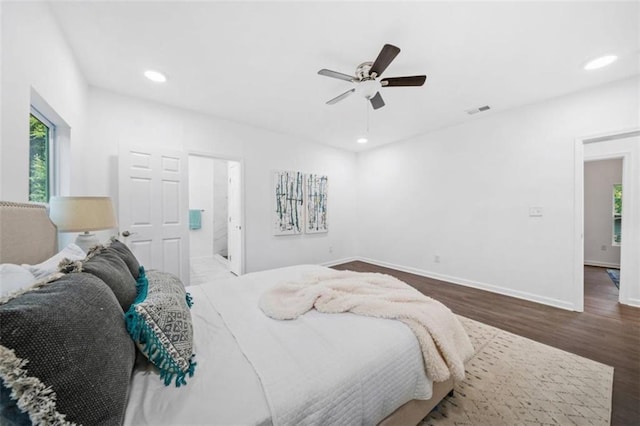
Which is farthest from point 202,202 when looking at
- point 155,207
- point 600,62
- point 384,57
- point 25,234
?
point 600,62

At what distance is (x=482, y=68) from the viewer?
7.75ft

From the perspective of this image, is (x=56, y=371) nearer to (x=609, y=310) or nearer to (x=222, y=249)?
(x=609, y=310)

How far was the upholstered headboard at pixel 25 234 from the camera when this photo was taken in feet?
3.52

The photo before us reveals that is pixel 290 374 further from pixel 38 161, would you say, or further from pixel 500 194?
pixel 500 194

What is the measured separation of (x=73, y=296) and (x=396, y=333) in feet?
4.32

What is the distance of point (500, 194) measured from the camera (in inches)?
134

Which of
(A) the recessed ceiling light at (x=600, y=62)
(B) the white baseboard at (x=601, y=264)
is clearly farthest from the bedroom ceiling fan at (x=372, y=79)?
(B) the white baseboard at (x=601, y=264)

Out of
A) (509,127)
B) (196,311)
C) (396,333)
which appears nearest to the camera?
(396,333)

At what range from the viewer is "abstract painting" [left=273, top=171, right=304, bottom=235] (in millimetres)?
4230

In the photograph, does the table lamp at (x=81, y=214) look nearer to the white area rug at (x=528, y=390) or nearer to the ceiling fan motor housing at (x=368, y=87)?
the ceiling fan motor housing at (x=368, y=87)

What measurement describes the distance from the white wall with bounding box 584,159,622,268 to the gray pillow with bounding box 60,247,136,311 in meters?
7.97

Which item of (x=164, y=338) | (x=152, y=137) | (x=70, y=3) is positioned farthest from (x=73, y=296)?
(x=152, y=137)

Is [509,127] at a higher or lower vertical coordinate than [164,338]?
higher

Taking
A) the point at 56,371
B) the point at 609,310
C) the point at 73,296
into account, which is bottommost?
the point at 609,310
